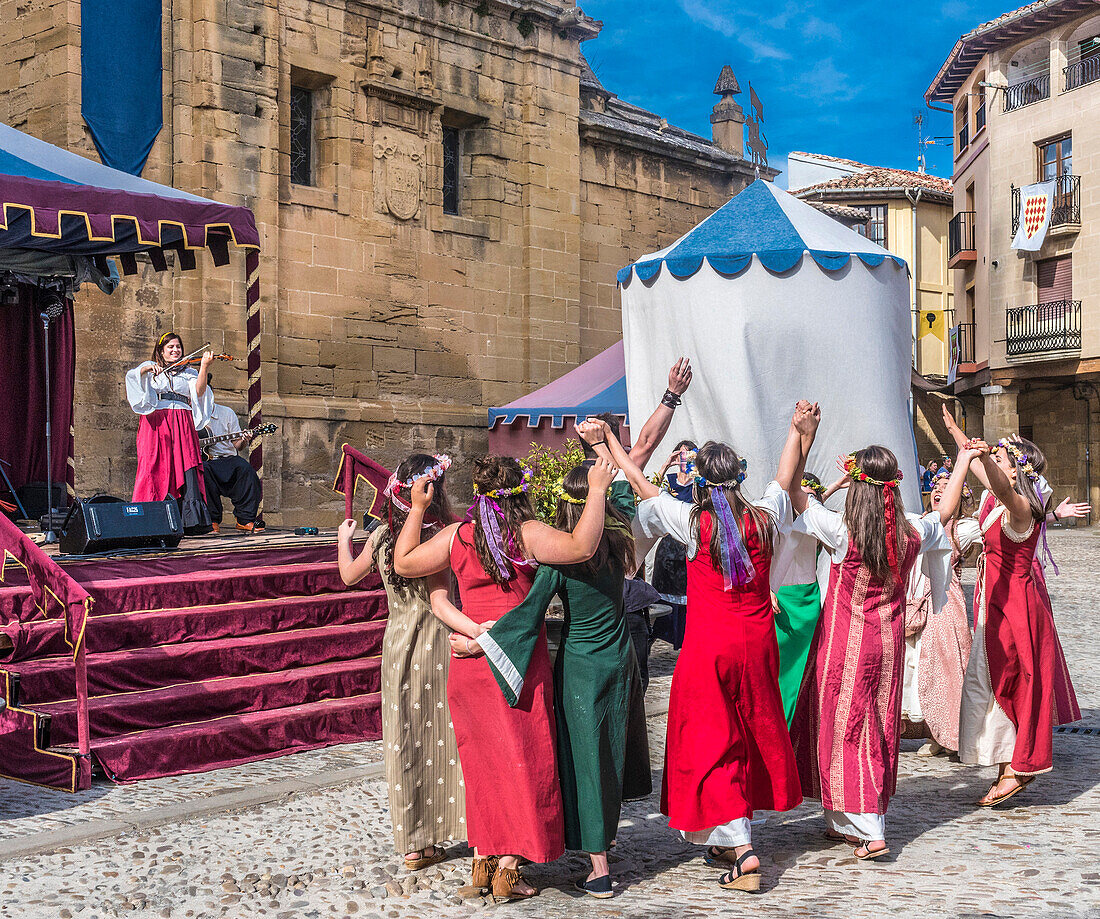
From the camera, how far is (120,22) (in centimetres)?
1241

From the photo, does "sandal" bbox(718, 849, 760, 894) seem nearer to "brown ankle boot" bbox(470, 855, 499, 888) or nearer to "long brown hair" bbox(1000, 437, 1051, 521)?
"brown ankle boot" bbox(470, 855, 499, 888)

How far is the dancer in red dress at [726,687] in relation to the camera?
13.9 feet

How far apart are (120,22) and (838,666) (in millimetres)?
11060

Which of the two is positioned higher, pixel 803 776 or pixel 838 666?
pixel 838 666

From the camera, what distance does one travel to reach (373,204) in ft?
48.0

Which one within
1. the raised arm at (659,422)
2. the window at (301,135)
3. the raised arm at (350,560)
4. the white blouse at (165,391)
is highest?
the window at (301,135)

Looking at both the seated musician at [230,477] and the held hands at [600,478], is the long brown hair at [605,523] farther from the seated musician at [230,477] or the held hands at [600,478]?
the seated musician at [230,477]

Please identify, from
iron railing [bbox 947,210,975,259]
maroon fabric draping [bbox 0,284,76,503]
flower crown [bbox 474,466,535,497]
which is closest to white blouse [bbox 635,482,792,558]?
flower crown [bbox 474,466,535,497]

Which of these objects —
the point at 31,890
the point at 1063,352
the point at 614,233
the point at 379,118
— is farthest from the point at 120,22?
the point at 1063,352

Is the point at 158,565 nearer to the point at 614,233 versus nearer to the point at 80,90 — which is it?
the point at 80,90

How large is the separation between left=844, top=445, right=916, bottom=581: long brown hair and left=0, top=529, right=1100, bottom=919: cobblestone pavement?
1.15 meters

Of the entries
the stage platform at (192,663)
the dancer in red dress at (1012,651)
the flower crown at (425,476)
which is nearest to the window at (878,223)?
the stage platform at (192,663)

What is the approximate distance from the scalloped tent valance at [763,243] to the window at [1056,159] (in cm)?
1987

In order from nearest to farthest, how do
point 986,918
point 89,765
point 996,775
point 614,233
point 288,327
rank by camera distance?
point 986,918
point 89,765
point 996,775
point 288,327
point 614,233
